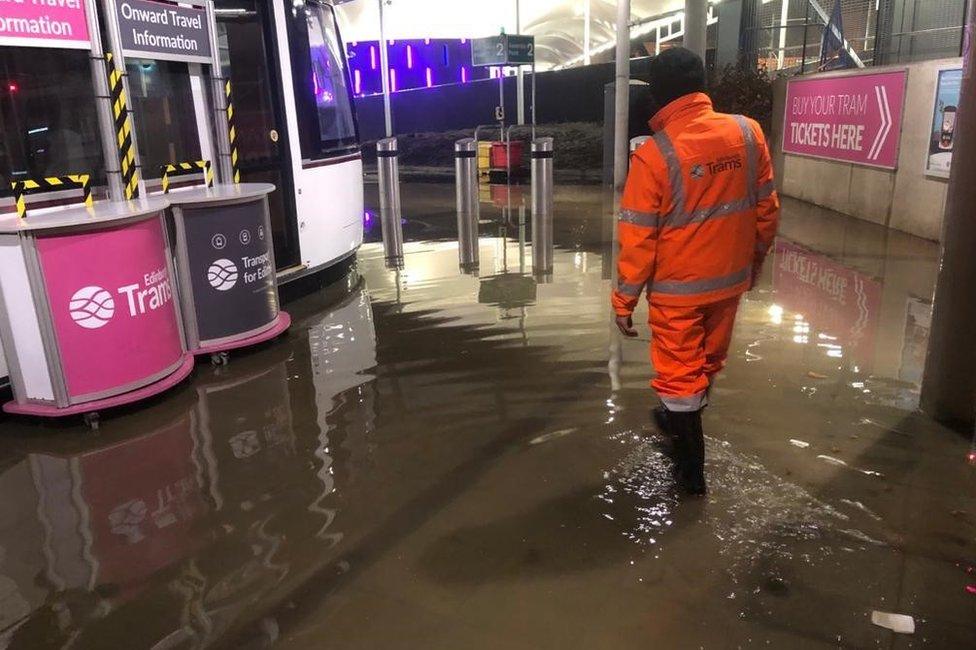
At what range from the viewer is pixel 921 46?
12.7m

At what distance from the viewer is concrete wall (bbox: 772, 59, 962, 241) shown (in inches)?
352

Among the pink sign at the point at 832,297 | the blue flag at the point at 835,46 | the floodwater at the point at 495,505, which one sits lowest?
the floodwater at the point at 495,505

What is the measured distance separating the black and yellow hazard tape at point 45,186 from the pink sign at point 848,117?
9.21 metres

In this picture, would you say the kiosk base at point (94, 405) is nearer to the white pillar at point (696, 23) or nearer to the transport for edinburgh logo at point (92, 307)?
the transport for edinburgh logo at point (92, 307)

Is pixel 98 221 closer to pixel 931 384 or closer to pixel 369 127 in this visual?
pixel 931 384

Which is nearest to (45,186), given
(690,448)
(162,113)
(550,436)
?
(162,113)

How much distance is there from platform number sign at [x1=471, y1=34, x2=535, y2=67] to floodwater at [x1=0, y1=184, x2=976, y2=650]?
41.0ft

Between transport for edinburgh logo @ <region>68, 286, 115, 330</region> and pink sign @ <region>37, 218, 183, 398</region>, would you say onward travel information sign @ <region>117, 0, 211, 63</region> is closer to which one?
pink sign @ <region>37, 218, 183, 398</region>

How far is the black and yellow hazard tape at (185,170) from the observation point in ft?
18.5

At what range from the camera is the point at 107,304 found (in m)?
4.50

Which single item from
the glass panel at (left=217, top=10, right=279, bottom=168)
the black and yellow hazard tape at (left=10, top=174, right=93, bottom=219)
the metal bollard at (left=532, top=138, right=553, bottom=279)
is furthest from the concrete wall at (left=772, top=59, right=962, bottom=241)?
the black and yellow hazard tape at (left=10, top=174, right=93, bottom=219)

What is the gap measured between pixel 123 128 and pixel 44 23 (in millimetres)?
766

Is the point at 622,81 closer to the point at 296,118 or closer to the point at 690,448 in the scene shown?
the point at 296,118

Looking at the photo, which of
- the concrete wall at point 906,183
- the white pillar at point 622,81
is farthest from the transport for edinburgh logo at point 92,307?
the white pillar at point 622,81
